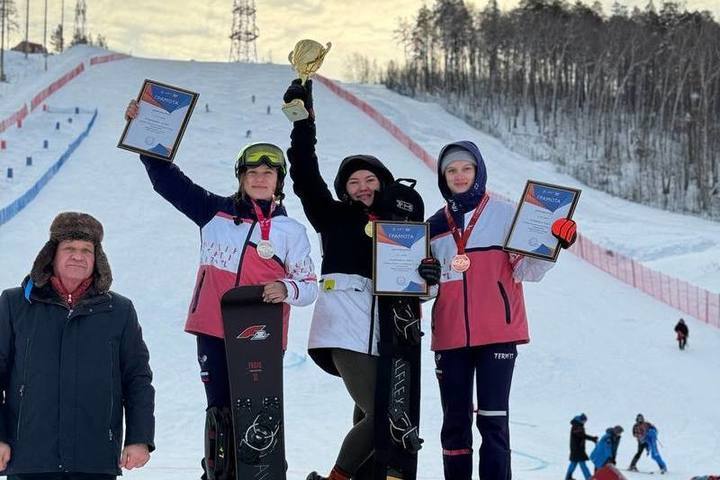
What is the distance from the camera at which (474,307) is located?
4508mm

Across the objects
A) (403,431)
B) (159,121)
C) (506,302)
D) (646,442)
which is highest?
(159,121)

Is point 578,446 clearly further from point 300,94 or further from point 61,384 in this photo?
point 61,384

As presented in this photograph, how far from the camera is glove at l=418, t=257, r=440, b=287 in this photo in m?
4.44

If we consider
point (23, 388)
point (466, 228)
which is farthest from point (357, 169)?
point (23, 388)

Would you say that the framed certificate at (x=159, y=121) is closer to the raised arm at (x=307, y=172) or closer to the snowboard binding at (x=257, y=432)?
the raised arm at (x=307, y=172)

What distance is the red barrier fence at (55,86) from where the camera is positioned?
111 feet

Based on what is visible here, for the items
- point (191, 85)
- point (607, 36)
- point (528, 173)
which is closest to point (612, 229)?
point (528, 173)

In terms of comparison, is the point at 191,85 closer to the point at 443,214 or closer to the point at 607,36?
the point at 607,36

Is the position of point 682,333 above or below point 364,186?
below

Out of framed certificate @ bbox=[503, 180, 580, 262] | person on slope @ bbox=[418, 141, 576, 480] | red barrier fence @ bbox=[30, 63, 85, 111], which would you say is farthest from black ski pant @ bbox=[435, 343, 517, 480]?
red barrier fence @ bbox=[30, 63, 85, 111]

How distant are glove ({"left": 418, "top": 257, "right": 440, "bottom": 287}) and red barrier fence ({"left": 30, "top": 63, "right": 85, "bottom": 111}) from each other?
30.4 m

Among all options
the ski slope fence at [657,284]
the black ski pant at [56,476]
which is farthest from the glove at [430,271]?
the ski slope fence at [657,284]

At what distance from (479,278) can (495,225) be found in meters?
0.29

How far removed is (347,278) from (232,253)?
21.9 inches
